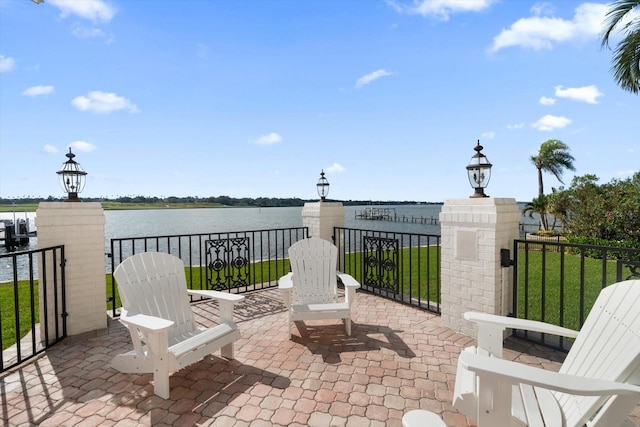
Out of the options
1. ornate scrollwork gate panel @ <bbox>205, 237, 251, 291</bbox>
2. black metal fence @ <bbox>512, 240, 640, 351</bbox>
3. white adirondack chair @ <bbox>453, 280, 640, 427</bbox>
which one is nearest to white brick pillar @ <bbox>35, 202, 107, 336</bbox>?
ornate scrollwork gate panel @ <bbox>205, 237, 251, 291</bbox>

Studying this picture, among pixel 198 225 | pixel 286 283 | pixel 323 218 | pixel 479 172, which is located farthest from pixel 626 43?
pixel 198 225

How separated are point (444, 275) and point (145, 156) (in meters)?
22.7

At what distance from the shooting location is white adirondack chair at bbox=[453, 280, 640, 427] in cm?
131

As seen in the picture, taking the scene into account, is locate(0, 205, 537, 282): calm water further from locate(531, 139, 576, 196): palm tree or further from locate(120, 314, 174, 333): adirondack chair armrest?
locate(531, 139, 576, 196): palm tree

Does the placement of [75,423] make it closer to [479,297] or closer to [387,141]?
[479,297]

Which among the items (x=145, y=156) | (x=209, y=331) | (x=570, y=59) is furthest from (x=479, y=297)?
(x=145, y=156)

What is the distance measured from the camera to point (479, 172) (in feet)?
12.0

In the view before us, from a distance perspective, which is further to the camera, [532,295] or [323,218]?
[323,218]

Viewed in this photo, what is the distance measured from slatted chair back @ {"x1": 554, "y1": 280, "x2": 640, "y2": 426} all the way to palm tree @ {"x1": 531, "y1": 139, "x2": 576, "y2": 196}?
34.6m

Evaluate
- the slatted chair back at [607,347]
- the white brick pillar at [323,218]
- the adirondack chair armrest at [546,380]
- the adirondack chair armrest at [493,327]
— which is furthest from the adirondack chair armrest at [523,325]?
the white brick pillar at [323,218]

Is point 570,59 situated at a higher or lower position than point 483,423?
higher

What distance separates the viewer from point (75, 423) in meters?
2.20

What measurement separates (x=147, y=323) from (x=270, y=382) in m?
1.15

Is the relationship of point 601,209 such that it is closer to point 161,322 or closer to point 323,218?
point 323,218
